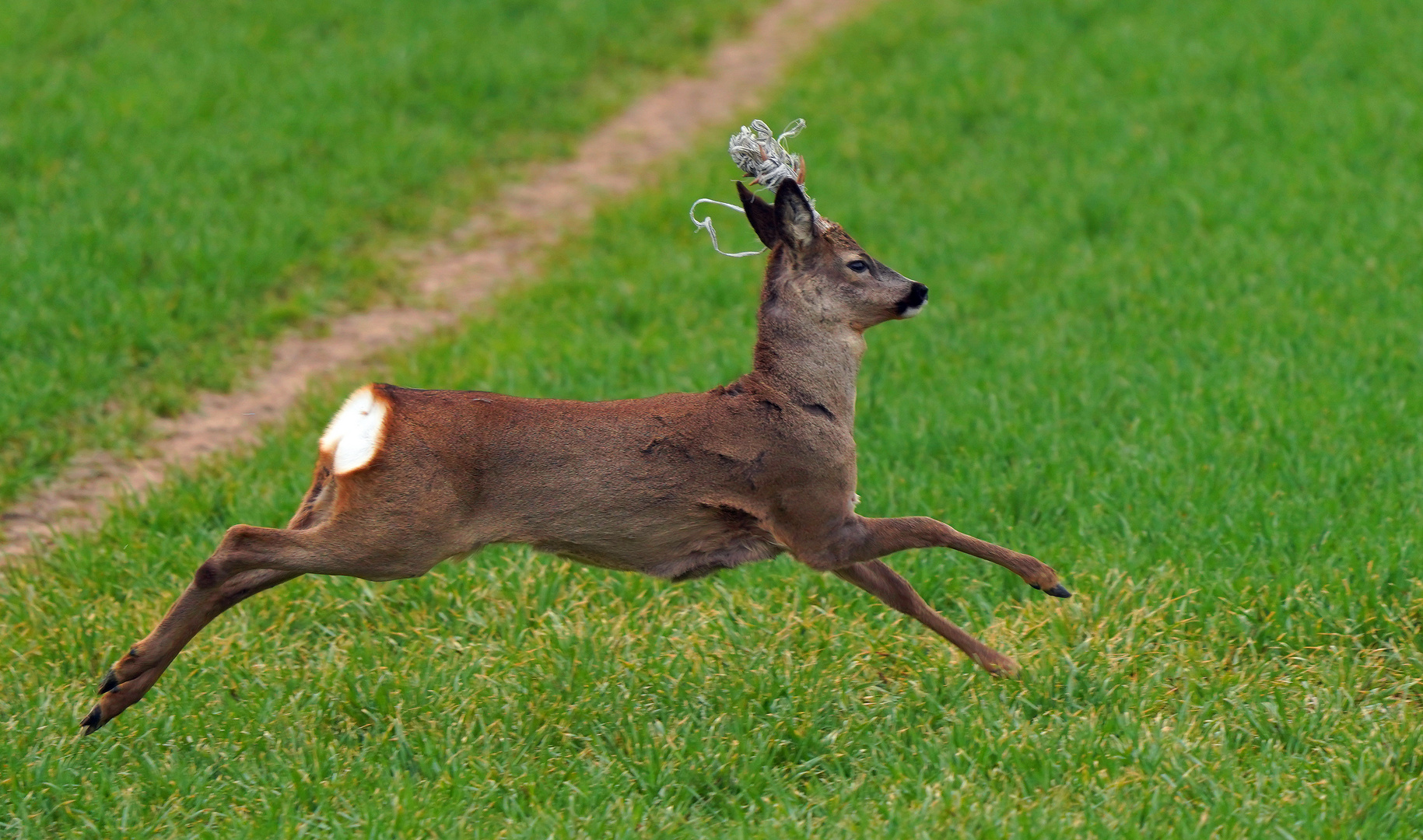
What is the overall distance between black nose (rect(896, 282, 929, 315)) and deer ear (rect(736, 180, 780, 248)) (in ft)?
1.36

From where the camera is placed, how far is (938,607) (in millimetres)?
5035

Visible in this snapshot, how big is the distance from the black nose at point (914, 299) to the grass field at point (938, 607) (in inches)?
43.0

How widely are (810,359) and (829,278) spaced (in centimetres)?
25

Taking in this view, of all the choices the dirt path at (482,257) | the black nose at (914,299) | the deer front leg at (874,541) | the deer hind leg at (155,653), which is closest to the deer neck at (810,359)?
the black nose at (914,299)

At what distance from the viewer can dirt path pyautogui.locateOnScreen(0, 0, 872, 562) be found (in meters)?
6.30

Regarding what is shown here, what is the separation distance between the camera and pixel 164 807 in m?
3.91

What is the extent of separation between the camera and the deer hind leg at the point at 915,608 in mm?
4449

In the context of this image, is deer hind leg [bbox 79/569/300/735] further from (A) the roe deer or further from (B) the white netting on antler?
(B) the white netting on antler

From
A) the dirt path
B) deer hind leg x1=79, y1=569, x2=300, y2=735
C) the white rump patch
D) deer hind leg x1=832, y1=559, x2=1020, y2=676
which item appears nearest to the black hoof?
deer hind leg x1=79, y1=569, x2=300, y2=735

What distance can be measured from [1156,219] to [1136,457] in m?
3.32

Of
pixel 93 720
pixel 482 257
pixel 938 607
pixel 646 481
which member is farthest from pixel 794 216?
pixel 482 257

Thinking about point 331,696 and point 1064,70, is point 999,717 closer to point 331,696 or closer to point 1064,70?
point 331,696

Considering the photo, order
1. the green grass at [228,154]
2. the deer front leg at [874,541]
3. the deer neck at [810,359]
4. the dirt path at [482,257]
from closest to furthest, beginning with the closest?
the deer front leg at [874,541]
the deer neck at [810,359]
the dirt path at [482,257]
the green grass at [228,154]

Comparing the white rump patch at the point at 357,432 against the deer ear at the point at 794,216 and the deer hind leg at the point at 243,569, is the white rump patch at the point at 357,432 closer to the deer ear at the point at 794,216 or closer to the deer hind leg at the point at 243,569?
the deer hind leg at the point at 243,569
